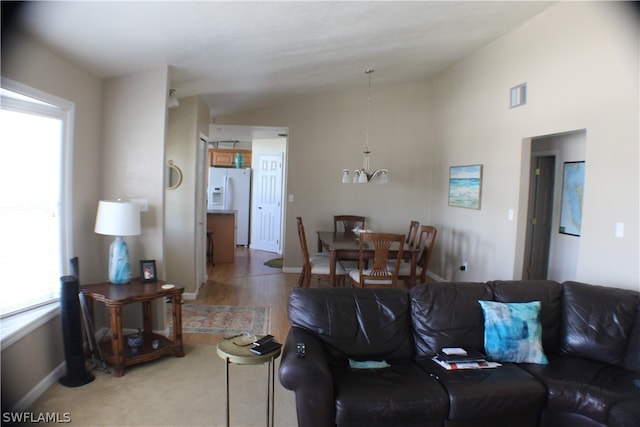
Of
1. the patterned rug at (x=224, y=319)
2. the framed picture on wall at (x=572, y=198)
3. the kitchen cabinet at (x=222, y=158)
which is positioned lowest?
the patterned rug at (x=224, y=319)

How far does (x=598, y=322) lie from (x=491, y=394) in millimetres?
1057

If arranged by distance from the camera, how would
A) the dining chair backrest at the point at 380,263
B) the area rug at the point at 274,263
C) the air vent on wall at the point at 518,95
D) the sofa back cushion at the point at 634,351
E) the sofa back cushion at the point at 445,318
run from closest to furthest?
the sofa back cushion at the point at 634,351 → the sofa back cushion at the point at 445,318 → the dining chair backrest at the point at 380,263 → the air vent on wall at the point at 518,95 → the area rug at the point at 274,263

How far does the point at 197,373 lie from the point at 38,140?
6.47 feet

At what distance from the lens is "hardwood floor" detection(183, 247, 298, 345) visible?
3.95m

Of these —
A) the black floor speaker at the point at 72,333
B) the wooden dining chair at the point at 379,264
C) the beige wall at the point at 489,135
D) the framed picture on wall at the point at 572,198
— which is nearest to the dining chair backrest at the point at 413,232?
the beige wall at the point at 489,135

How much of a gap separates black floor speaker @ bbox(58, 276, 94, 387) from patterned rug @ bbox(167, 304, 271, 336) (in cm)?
111

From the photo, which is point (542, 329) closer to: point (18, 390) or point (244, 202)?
point (18, 390)

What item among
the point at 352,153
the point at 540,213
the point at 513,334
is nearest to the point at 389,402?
the point at 513,334

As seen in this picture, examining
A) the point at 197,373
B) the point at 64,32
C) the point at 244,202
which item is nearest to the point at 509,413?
the point at 197,373

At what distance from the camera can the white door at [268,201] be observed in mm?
8133

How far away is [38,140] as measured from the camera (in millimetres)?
2594

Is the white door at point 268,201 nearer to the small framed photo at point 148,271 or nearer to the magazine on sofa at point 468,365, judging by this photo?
the small framed photo at point 148,271

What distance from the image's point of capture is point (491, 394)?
208cm

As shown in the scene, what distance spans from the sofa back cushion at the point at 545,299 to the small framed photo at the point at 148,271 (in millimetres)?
2643
